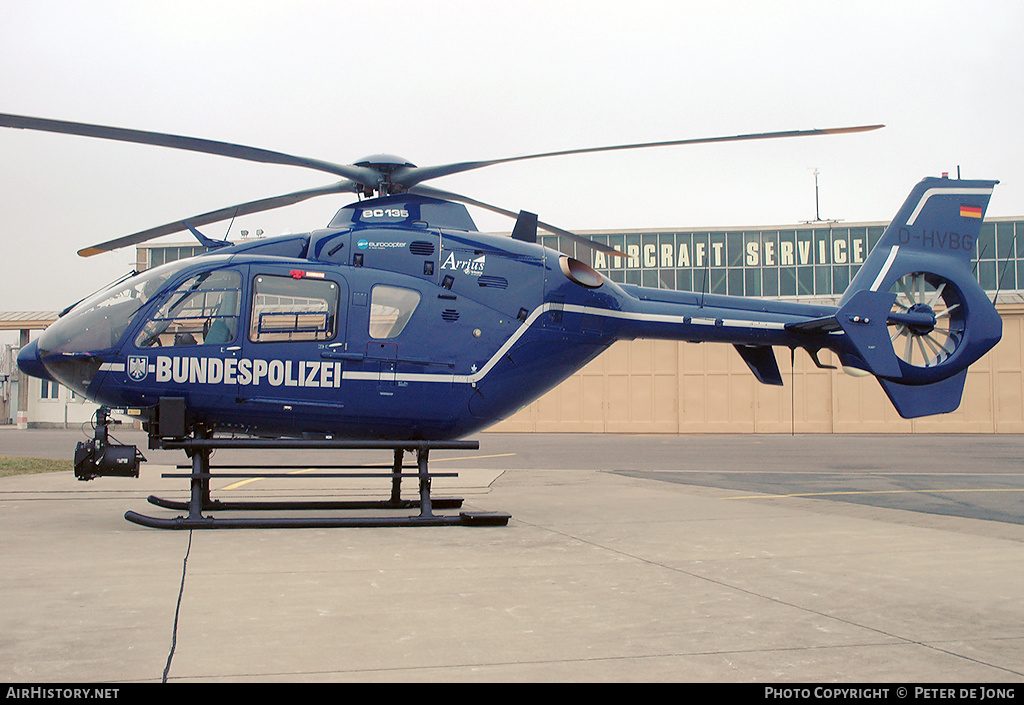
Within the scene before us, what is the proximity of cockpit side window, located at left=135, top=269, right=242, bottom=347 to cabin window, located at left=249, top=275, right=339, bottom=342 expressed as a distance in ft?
0.73

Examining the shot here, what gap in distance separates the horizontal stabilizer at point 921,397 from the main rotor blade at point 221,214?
23.7 feet

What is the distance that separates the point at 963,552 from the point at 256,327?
22.0 feet

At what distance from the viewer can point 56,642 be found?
4.00 metres

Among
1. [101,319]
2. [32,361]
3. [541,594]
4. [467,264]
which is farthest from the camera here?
[467,264]

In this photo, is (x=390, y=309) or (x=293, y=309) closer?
(x=293, y=309)

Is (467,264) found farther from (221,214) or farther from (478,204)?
(221,214)

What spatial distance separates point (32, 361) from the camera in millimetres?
8750

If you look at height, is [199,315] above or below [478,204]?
below

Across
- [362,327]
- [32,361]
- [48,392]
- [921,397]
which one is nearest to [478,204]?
[362,327]

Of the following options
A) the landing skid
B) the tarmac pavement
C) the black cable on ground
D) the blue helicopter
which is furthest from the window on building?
the black cable on ground

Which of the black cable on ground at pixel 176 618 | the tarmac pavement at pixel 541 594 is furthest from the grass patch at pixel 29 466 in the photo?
the black cable on ground at pixel 176 618

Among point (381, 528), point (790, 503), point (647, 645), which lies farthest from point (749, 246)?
point (647, 645)

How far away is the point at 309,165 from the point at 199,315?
1.87m

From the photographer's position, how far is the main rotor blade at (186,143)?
7272 millimetres
